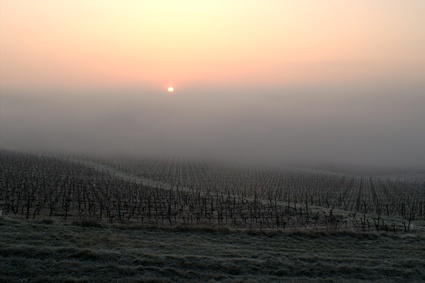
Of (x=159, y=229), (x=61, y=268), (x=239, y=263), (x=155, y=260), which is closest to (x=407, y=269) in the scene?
(x=239, y=263)

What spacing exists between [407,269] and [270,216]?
14.3 meters

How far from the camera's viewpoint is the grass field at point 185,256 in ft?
39.0

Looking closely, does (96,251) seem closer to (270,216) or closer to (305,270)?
(305,270)

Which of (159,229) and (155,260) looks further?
(159,229)

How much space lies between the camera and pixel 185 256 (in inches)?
536

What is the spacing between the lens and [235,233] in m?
18.9

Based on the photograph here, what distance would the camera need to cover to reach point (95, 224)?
18.0 m

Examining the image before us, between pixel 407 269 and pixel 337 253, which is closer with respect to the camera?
pixel 407 269

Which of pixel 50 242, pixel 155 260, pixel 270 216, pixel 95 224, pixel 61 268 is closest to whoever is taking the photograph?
pixel 61 268

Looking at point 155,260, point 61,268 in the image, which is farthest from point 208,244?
point 61,268

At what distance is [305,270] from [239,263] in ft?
8.02

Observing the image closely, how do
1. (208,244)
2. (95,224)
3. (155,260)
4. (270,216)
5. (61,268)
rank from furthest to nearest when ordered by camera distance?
(270,216), (95,224), (208,244), (155,260), (61,268)

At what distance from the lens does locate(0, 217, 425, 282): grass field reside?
11891 millimetres

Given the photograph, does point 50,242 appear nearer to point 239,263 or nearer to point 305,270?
point 239,263
